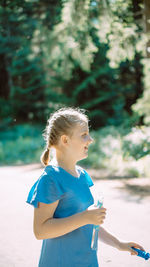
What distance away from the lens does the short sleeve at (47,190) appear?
160 cm

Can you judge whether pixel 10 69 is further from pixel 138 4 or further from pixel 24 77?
pixel 138 4

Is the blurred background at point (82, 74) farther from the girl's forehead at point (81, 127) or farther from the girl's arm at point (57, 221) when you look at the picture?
the girl's arm at point (57, 221)

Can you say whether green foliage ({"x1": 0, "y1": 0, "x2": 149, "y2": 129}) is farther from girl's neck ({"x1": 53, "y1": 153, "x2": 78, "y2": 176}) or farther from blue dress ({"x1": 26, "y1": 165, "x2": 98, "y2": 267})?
blue dress ({"x1": 26, "y1": 165, "x2": 98, "y2": 267})

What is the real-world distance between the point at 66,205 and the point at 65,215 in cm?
5

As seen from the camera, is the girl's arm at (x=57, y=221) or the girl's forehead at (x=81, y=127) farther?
the girl's forehead at (x=81, y=127)

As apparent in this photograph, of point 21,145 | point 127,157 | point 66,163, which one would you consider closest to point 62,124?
point 66,163

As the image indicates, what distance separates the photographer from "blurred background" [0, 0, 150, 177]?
7465mm

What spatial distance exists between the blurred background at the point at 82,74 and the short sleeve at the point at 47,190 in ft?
15.9

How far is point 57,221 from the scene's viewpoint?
5.27 feet

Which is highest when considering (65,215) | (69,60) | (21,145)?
(69,60)

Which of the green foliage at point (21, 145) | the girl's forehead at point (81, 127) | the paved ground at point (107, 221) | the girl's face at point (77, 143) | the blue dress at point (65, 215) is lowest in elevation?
the green foliage at point (21, 145)

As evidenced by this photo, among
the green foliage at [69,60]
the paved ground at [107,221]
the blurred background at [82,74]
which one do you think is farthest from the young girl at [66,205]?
the green foliage at [69,60]

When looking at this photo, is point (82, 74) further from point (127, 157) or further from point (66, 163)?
point (66, 163)

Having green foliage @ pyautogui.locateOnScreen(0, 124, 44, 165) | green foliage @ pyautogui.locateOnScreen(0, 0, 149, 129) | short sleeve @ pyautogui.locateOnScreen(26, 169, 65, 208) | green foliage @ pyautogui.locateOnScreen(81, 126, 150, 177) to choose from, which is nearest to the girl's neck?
short sleeve @ pyautogui.locateOnScreen(26, 169, 65, 208)
